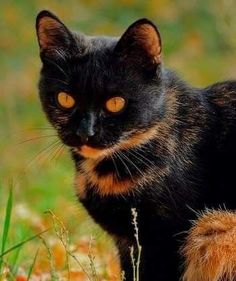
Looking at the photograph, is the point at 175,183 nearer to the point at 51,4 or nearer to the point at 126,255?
the point at 126,255

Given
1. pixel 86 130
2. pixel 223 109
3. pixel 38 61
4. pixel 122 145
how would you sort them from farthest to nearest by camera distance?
pixel 38 61 < pixel 223 109 < pixel 122 145 < pixel 86 130

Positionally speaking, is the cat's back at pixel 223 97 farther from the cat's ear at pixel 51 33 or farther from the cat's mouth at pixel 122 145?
the cat's ear at pixel 51 33

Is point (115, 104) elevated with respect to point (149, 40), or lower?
lower

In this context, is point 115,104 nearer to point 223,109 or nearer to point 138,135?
point 138,135

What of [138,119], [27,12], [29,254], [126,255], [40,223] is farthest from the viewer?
[27,12]

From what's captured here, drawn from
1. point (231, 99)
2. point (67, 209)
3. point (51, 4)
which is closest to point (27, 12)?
point (51, 4)

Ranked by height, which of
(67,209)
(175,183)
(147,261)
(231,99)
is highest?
(231,99)

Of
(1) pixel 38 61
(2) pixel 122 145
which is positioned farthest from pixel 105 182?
(1) pixel 38 61

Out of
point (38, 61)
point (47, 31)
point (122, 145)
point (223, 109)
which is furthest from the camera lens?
point (38, 61)

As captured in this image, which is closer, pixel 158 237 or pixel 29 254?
pixel 158 237
